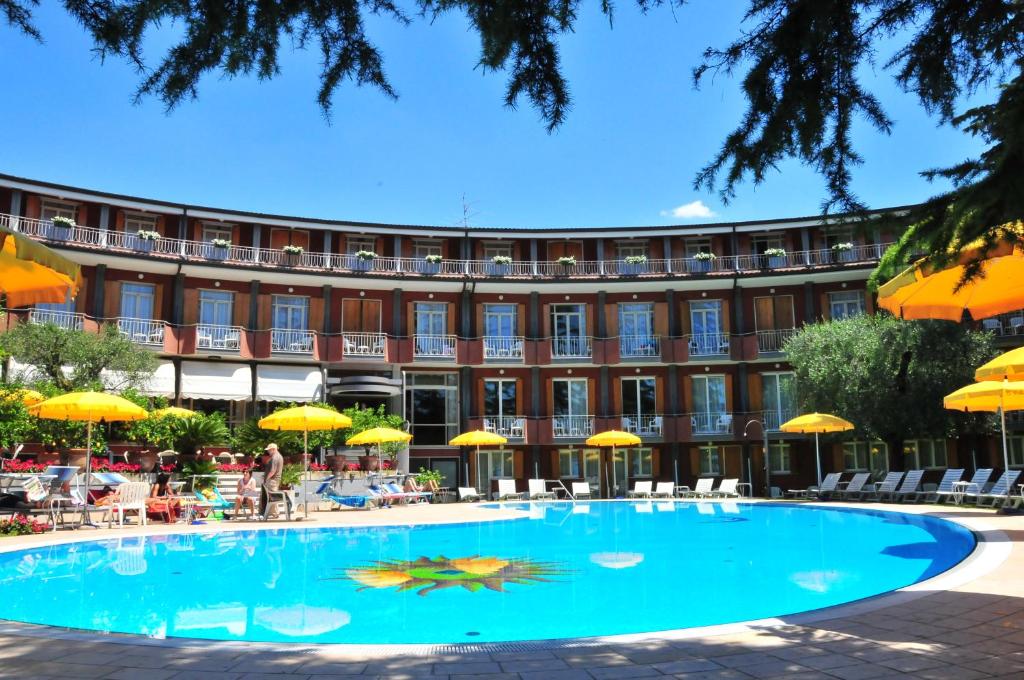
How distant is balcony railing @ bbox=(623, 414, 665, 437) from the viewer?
28.5 m

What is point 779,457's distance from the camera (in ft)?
94.2

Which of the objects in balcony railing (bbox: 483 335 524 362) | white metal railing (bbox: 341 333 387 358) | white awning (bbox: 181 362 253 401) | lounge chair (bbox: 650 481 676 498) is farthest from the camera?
balcony railing (bbox: 483 335 524 362)

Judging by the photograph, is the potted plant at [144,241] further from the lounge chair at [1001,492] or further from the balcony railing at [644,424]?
the lounge chair at [1001,492]

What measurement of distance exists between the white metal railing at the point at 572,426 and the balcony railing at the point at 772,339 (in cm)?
657

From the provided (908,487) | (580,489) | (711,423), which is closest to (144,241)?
(580,489)

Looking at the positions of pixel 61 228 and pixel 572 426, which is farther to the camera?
pixel 572 426

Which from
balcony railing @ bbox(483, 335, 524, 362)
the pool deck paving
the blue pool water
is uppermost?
balcony railing @ bbox(483, 335, 524, 362)

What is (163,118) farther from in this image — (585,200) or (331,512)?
(585,200)

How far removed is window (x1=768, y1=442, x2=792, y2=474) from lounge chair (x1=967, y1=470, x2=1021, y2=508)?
10840mm

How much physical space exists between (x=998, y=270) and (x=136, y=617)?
300 inches

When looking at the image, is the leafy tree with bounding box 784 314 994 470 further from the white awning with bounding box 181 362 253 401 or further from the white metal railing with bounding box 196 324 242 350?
the white metal railing with bounding box 196 324 242 350

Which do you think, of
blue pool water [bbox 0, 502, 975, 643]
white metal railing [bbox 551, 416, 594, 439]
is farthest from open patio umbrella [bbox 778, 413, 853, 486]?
white metal railing [bbox 551, 416, 594, 439]

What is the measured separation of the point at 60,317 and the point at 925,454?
90.8ft

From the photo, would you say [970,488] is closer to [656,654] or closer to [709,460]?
[709,460]
